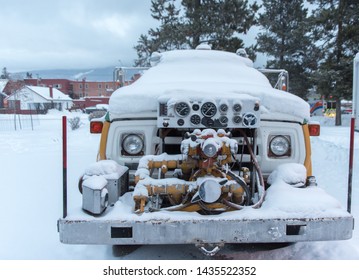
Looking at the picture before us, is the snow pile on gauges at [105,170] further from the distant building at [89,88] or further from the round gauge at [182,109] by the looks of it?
the distant building at [89,88]

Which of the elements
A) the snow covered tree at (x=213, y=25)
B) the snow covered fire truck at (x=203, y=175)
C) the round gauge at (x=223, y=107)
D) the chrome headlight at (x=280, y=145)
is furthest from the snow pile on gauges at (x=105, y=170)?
the snow covered tree at (x=213, y=25)

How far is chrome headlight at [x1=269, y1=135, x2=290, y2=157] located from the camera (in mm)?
3531

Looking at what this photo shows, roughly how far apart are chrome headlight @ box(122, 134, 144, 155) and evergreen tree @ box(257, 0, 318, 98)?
27.8m

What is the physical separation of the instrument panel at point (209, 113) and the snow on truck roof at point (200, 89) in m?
0.10

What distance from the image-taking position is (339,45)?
22.8 m

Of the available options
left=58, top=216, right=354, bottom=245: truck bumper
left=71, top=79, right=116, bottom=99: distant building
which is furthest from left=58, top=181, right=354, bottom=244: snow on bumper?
left=71, top=79, right=116, bottom=99: distant building

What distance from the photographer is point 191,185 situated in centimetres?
291

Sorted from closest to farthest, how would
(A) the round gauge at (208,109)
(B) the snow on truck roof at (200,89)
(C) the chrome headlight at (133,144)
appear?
1. (A) the round gauge at (208,109)
2. (B) the snow on truck roof at (200,89)
3. (C) the chrome headlight at (133,144)

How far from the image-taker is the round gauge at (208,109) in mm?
3047

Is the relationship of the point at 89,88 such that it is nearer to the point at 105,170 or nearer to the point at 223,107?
the point at 105,170

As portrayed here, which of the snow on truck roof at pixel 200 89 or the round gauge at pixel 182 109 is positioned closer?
the round gauge at pixel 182 109

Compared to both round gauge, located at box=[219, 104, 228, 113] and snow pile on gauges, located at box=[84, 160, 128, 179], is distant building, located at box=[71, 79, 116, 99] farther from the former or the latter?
round gauge, located at box=[219, 104, 228, 113]

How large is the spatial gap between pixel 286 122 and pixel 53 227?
113 inches
